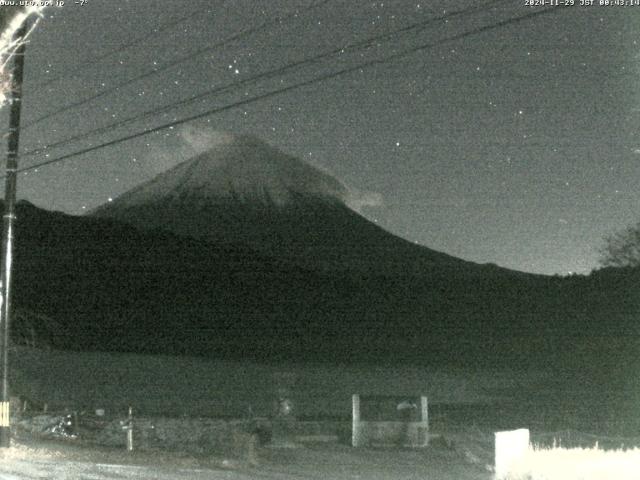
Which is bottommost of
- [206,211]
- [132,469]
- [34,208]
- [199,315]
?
[132,469]

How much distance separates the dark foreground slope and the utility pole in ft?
99.7

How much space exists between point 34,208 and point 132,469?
84.1m

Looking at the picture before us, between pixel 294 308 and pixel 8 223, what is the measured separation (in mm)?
54461

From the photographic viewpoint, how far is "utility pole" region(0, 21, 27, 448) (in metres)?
17.5

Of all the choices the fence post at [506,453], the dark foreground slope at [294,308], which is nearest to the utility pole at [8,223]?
the fence post at [506,453]

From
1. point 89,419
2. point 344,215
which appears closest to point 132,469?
point 89,419

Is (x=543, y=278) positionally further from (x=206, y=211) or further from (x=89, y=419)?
(x=206, y=211)

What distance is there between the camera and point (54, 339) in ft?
161

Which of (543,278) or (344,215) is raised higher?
(344,215)

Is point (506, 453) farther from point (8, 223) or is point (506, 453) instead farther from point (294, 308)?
point (294, 308)

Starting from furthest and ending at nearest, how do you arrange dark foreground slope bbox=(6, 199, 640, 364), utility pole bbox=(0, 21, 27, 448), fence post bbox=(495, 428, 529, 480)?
dark foreground slope bbox=(6, 199, 640, 364) < utility pole bbox=(0, 21, 27, 448) < fence post bbox=(495, 428, 529, 480)

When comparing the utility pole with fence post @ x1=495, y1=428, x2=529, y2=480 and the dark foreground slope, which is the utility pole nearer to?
fence post @ x1=495, y1=428, x2=529, y2=480

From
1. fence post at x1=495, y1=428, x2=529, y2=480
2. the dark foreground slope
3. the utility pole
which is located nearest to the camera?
fence post at x1=495, y1=428, x2=529, y2=480

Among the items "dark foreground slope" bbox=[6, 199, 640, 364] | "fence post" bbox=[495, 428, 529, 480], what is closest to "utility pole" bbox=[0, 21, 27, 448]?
"fence post" bbox=[495, 428, 529, 480]
